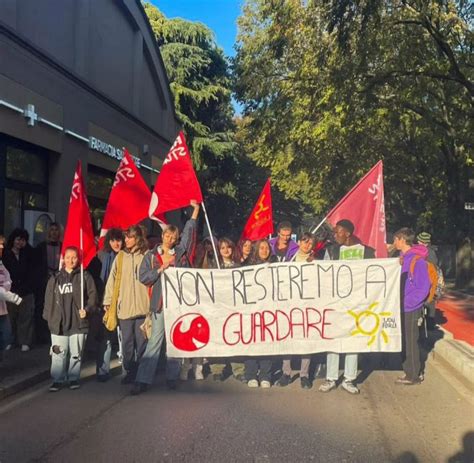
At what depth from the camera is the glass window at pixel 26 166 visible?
37.5 ft

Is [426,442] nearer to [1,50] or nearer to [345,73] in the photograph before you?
[1,50]

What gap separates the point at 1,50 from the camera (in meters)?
10.2

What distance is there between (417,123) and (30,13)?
1267 cm

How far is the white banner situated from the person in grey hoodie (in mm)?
114

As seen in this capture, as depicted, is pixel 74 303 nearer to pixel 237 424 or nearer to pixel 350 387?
pixel 237 424

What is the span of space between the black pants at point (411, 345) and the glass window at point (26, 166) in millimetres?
7703

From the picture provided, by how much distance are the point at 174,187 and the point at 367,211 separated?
243cm

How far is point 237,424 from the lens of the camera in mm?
5516

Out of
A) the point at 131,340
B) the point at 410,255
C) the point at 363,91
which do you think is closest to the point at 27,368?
the point at 131,340

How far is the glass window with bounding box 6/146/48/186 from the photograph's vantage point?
1142 centimetres

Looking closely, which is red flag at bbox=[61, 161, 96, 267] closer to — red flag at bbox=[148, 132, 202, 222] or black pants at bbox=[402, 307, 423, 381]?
red flag at bbox=[148, 132, 202, 222]

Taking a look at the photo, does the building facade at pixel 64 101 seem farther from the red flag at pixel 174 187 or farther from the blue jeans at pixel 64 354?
the blue jeans at pixel 64 354

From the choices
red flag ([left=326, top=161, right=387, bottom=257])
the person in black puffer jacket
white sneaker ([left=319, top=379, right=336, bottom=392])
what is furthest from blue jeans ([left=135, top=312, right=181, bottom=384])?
red flag ([left=326, top=161, right=387, bottom=257])

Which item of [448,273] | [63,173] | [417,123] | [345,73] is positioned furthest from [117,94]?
[448,273]
